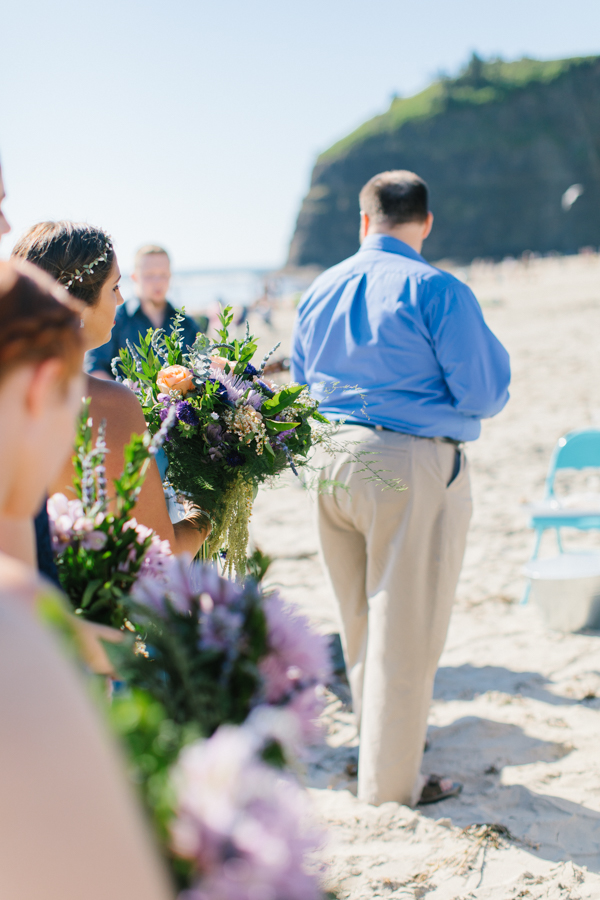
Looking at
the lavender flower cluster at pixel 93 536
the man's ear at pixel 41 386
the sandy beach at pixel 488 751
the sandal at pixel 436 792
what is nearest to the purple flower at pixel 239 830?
the sandy beach at pixel 488 751

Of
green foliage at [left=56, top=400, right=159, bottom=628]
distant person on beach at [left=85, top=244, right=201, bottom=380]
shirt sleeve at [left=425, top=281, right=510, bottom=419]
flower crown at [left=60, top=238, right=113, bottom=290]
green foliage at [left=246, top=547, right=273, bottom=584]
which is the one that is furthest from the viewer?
distant person on beach at [left=85, top=244, right=201, bottom=380]

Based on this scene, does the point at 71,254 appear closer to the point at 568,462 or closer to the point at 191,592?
the point at 191,592

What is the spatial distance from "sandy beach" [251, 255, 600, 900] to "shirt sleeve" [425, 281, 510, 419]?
94 cm

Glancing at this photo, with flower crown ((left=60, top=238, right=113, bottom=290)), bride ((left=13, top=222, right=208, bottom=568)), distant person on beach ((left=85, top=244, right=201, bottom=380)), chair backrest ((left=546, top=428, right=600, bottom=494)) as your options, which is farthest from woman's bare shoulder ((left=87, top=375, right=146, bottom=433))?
chair backrest ((left=546, top=428, right=600, bottom=494))

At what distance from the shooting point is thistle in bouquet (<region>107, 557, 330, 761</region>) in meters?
0.95

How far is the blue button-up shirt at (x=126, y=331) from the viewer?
14.4 ft

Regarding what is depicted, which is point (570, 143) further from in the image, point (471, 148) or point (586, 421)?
point (586, 421)

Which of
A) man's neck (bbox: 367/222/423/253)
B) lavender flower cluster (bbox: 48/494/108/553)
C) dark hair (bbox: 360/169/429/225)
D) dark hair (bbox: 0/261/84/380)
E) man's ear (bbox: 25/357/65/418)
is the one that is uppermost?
dark hair (bbox: 360/169/429/225)

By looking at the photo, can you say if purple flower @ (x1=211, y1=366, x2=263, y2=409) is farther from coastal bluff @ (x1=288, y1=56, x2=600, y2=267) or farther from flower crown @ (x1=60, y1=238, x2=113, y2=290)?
coastal bluff @ (x1=288, y1=56, x2=600, y2=267)

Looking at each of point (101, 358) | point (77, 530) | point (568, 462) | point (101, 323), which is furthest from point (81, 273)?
point (568, 462)

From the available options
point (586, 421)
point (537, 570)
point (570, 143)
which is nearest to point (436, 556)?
point (537, 570)

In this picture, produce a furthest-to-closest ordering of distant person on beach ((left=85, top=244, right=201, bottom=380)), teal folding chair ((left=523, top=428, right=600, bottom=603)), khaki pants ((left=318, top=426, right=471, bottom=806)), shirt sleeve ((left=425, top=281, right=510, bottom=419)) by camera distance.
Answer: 1. distant person on beach ((left=85, top=244, right=201, bottom=380))
2. teal folding chair ((left=523, top=428, right=600, bottom=603))
3. khaki pants ((left=318, top=426, right=471, bottom=806))
4. shirt sleeve ((left=425, top=281, right=510, bottom=419))

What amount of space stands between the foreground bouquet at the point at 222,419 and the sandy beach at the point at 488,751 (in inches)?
7.2

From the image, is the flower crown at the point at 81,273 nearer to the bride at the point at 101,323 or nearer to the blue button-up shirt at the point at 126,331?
the bride at the point at 101,323
